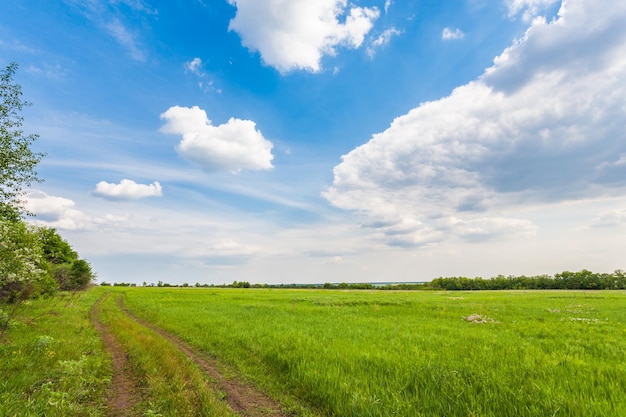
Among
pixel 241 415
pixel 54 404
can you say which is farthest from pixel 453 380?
pixel 54 404

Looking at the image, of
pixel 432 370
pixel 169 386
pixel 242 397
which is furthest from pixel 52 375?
pixel 432 370

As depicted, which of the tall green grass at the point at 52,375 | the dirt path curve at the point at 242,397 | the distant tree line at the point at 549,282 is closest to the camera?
the tall green grass at the point at 52,375

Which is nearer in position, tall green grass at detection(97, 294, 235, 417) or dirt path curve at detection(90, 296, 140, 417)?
tall green grass at detection(97, 294, 235, 417)

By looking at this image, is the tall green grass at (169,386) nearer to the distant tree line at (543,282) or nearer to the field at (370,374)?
the field at (370,374)

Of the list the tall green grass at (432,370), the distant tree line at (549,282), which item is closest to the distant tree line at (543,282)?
the distant tree line at (549,282)

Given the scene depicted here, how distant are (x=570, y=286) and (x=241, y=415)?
13953 cm

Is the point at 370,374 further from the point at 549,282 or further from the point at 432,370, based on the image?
the point at 549,282

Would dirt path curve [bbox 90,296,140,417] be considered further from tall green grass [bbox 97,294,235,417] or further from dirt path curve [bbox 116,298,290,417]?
dirt path curve [bbox 116,298,290,417]

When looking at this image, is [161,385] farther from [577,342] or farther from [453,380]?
[577,342]

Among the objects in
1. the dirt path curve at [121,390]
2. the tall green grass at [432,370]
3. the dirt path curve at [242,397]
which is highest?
the tall green grass at [432,370]

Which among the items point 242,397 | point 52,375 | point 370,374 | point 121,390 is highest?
point 52,375

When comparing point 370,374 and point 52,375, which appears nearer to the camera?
Result: point 52,375

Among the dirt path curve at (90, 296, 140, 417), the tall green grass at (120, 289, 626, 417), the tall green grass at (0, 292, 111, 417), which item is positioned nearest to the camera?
the tall green grass at (0, 292, 111, 417)

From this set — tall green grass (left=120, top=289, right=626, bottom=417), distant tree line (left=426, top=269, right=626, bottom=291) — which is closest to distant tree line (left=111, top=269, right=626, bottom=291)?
distant tree line (left=426, top=269, right=626, bottom=291)
